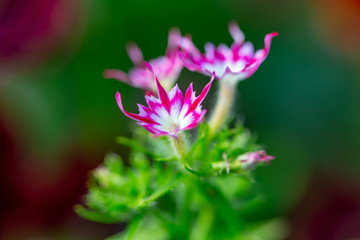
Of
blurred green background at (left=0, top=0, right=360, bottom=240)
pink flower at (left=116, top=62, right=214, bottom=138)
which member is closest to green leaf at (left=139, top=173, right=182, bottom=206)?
pink flower at (left=116, top=62, right=214, bottom=138)

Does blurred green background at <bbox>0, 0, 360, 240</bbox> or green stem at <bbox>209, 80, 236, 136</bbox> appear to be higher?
blurred green background at <bbox>0, 0, 360, 240</bbox>

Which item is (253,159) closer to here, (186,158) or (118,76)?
(186,158)

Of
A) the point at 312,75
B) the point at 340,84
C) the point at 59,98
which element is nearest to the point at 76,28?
the point at 59,98

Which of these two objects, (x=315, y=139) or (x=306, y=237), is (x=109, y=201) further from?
(x=315, y=139)

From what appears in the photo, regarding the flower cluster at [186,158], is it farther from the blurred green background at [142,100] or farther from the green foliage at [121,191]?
the blurred green background at [142,100]

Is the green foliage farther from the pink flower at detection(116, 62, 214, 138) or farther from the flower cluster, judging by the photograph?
the pink flower at detection(116, 62, 214, 138)

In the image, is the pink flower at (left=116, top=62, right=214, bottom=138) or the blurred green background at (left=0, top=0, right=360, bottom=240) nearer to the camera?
the pink flower at (left=116, top=62, right=214, bottom=138)
